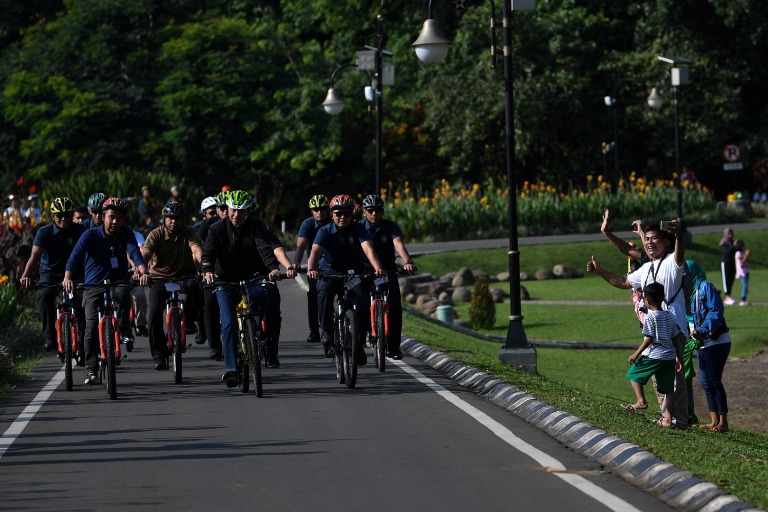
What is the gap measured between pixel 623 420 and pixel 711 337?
2.25m

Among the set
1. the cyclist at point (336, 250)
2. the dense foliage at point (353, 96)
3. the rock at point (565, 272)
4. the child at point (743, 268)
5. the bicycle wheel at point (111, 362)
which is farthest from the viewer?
the dense foliage at point (353, 96)

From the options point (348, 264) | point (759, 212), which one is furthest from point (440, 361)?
point (759, 212)

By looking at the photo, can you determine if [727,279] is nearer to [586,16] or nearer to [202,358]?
[202,358]

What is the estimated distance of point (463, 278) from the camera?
35.3 m

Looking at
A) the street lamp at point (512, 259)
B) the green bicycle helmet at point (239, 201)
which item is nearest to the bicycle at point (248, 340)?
the green bicycle helmet at point (239, 201)

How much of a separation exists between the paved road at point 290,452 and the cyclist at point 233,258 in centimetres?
63

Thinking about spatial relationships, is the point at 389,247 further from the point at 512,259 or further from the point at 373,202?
the point at 512,259

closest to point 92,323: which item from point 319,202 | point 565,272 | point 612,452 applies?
point 319,202

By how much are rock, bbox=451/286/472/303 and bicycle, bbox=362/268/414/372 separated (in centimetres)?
1664

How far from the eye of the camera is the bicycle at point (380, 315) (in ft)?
52.2

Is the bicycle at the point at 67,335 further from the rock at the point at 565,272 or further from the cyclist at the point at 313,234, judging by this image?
the rock at the point at 565,272

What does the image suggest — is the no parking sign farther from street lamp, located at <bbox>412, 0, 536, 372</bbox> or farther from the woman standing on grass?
the woman standing on grass

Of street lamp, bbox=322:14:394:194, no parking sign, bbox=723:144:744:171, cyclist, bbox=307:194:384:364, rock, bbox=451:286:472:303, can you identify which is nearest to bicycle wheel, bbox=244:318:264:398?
cyclist, bbox=307:194:384:364

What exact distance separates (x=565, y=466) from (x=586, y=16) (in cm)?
4779
